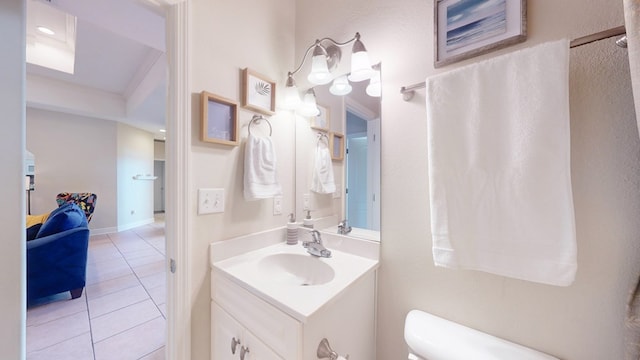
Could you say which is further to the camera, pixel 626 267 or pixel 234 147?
pixel 234 147

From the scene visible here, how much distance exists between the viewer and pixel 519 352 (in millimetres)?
703

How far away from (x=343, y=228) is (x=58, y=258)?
105 inches

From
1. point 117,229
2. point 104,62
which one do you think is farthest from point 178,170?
point 117,229

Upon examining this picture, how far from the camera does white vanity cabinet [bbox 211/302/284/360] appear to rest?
79 centimetres

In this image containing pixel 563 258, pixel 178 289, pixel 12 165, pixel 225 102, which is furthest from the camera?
pixel 225 102

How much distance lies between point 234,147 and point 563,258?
51.0 inches

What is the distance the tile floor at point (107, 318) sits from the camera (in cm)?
152

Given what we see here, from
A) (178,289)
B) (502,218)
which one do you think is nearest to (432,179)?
(502,218)

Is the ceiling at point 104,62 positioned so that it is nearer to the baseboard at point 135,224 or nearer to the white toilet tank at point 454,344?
the white toilet tank at point 454,344

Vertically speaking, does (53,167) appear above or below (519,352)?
Answer: above

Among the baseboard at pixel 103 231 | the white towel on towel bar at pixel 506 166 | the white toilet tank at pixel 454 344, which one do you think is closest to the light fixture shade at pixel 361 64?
the white towel on towel bar at pixel 506 166

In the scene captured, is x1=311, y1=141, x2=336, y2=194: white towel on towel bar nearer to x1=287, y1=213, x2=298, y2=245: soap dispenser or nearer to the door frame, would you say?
x1=287, y1=213, x2=298, y2=245: soap dispenser

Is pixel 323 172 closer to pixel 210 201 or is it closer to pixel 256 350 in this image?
pixel 210 201

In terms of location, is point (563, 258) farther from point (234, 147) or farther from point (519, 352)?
point (234, 147)
